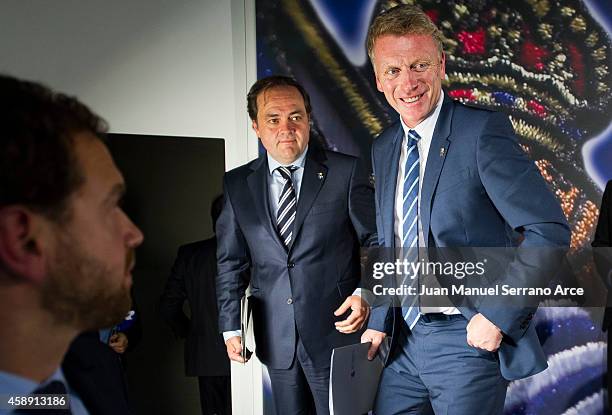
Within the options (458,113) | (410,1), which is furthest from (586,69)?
(458,113)

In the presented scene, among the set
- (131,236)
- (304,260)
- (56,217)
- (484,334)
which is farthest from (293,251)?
(56,217)

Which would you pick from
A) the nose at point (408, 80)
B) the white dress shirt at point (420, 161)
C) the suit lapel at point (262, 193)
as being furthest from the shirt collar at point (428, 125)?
the suit lapel at point (262, 193)

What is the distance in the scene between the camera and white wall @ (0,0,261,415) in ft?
11.4

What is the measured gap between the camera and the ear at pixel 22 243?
821mm

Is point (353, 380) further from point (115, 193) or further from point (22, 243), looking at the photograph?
point (22, 243)

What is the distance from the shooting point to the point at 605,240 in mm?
3518

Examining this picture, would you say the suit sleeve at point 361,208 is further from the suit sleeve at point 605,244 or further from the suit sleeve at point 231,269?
the suit sleeve at point 605,244

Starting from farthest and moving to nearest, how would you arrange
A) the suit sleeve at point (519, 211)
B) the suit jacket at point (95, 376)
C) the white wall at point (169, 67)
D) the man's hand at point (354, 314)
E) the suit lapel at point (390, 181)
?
the white wall at point (169, 67) < the man's hand at point (354, 314) < the suit lapel at point (390, 181) < the suit sleeve at point (519, 211) < the suit jacket at point (95, 376)

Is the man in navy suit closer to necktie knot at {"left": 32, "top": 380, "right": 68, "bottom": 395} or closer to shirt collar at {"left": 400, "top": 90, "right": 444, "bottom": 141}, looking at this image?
shirt collar at {"left": 400, "top": 90, "right": 444, "bottom": 141}

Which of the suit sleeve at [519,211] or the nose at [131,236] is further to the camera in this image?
the suit sleeve at [519,211]

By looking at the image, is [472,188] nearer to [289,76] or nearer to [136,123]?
[289,76]

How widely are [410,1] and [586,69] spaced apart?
0.88m

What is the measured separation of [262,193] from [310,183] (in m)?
0.20

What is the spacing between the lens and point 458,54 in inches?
142
